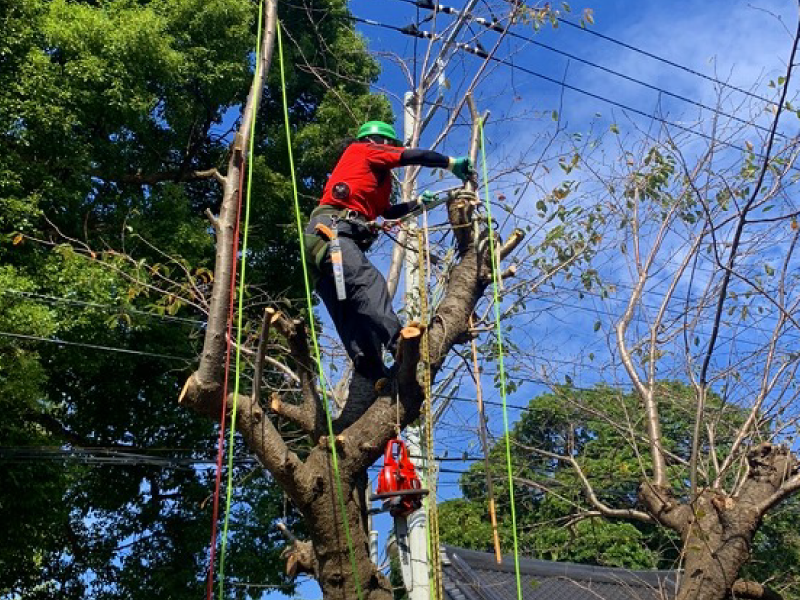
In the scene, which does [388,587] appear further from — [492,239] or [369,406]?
[492,239]

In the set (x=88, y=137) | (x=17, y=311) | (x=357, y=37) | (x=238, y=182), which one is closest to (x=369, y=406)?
(x=238, y=182)

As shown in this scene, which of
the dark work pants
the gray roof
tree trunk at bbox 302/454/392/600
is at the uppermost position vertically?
the dark work pants

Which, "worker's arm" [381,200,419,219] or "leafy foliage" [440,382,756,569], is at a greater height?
"worker's arm" [381,200,419,219]

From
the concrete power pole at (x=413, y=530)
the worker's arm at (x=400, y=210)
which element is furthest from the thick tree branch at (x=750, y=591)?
the worker's arm at (x=400, y=210)

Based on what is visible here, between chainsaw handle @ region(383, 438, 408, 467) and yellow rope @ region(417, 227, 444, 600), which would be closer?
yellow rope @ region(417, 227, 444, 600)

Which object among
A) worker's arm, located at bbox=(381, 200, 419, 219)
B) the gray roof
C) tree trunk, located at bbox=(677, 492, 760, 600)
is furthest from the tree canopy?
tree trunk, located at bbox=(677, 492, 760, 600)

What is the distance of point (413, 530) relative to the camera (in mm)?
6438

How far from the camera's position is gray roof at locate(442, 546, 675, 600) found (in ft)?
30.6

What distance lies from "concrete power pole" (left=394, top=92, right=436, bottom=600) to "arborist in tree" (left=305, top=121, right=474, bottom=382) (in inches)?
18.4

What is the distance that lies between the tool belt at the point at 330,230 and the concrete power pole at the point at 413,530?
1.72 feet

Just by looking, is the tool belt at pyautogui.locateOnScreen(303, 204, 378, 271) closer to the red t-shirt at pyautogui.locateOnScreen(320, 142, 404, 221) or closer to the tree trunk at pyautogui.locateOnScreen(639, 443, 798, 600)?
the red t-shirt at pyautogui.locateOnScreen(320, 142, 404, 221)

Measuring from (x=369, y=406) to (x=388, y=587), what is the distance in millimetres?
875

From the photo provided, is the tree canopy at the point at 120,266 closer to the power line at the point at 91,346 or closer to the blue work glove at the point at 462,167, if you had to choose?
the power line at the point at 91,346

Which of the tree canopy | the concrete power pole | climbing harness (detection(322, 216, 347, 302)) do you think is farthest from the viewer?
the tree canopy
